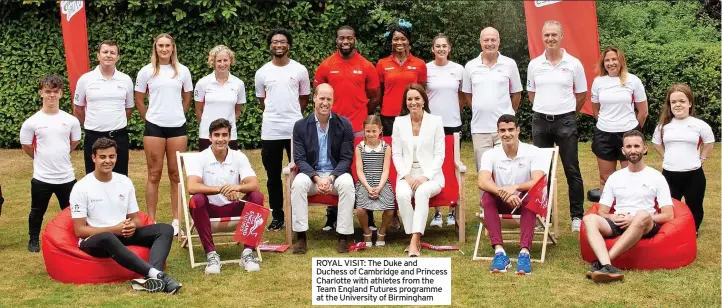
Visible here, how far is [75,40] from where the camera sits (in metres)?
9.55

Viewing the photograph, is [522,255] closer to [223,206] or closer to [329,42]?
[223,206]

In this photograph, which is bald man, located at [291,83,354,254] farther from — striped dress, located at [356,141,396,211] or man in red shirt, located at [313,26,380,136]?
man in red shirt, located at [313,26,380,136]

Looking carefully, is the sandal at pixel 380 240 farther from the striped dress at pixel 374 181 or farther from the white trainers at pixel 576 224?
the white trainers at pixel 576 224

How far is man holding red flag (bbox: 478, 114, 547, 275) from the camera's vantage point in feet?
22.2

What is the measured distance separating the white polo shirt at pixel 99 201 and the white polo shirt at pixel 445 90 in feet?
9.08

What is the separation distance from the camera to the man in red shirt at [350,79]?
7.92 meters

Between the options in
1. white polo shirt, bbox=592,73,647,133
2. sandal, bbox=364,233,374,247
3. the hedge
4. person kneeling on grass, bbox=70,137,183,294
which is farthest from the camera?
the hedge

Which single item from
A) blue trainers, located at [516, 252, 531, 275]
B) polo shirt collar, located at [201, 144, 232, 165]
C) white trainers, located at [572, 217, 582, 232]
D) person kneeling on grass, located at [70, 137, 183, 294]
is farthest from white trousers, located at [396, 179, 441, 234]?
person kneeling on grass, located at [70, 137, 183, 294]

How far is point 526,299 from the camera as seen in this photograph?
5.86 meters

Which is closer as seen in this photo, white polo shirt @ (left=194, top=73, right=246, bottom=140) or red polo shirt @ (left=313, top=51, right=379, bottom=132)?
white polo shirt @ (left=194, top=73, right=246, bottom=140)

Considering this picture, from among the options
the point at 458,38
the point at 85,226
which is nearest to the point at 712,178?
the point at 458,38

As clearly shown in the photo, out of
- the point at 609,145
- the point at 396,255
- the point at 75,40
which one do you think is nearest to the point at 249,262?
the point at 396,255

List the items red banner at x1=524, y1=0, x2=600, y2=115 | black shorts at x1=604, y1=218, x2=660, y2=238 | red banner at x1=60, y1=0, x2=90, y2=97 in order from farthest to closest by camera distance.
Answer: red banner at x1=60, y1=0, x2=90, y2=97
red banner at x1=524, y1=0, x2=600, y2=115
black shorts at x1=604, y1=218, x2=660, y2=238

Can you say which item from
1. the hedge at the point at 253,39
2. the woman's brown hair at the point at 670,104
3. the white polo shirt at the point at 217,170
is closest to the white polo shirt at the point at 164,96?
the white polo shirt at the point at 217,170
